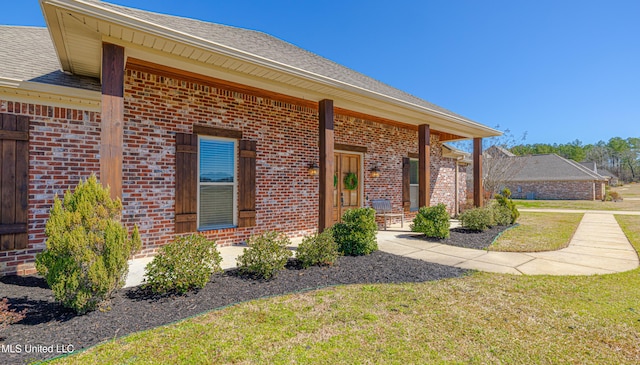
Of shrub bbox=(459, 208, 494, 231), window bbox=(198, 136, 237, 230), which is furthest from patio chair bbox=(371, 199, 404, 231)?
window bbox=(198, 136, 237, 230)

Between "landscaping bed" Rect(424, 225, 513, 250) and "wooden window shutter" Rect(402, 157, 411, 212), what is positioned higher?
"wooden window shutter" Rect(402, 157, 411, 212)

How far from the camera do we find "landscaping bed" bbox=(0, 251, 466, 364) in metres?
2.37

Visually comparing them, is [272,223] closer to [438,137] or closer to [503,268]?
[503,268]

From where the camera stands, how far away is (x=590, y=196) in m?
25.1

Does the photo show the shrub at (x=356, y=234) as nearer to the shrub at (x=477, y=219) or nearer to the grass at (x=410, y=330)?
the grass at (x=410, y=330)

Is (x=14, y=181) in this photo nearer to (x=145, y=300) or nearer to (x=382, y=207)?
(x=145, y=300)

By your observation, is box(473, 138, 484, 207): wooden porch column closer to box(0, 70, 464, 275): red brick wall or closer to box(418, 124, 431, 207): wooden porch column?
box(418, 124, 431, 207): wooden porch column

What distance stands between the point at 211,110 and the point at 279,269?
323cm

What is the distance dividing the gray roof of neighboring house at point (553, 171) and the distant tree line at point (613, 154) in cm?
3340

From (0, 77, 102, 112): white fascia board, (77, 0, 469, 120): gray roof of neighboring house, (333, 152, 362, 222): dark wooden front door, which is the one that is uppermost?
(77, 0, 469, 120): gray roof of neighboring house

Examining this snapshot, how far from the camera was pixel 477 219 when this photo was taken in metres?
7.24

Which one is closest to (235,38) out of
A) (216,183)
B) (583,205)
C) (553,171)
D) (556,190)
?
(216,183)

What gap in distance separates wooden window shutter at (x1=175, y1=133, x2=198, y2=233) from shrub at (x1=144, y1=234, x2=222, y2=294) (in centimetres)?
163

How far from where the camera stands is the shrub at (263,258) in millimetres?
3797
